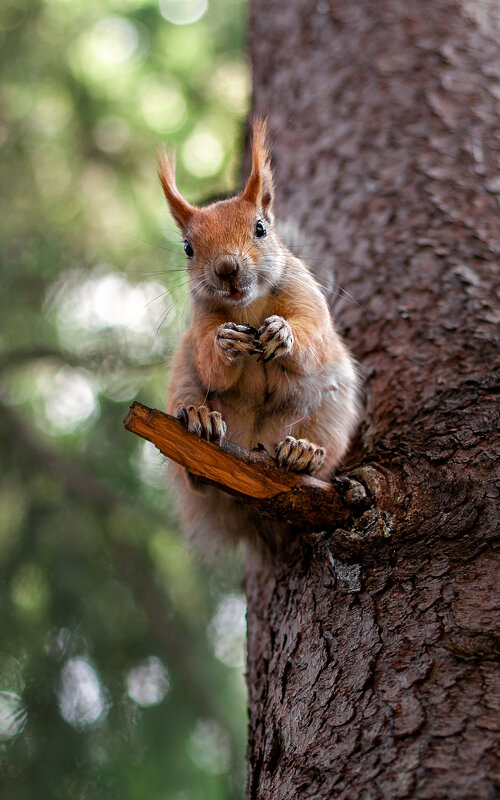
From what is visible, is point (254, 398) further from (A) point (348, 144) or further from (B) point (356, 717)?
(A) point (348, 144)

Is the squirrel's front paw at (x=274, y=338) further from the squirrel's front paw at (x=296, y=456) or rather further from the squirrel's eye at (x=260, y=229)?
the squirrel's eye at (x=260, y=229)

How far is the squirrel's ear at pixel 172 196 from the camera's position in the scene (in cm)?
161

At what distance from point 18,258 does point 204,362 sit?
128 centimetres

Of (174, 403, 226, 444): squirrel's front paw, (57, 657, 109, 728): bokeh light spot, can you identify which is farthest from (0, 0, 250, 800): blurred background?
(174, 403, 226, 444): squirrel's front paw

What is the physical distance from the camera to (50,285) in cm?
244

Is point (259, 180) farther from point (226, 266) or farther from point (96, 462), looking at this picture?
point (96, 462)

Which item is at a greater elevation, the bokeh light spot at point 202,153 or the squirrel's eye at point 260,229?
the squirrel's eye at point 260,229

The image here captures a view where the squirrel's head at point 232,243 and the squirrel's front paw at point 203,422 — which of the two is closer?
the squirrel's front paw at point 203,422

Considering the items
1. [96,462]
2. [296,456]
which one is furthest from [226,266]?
[96,462]

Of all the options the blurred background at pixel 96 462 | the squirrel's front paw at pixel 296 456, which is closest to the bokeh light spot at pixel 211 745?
the blurred background at pixel 96 462

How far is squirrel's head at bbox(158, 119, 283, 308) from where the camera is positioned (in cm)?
145

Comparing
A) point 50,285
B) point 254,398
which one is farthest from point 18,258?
point 254,398

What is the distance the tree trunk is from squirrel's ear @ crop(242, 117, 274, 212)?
0.24m

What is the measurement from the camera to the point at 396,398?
1450mm
